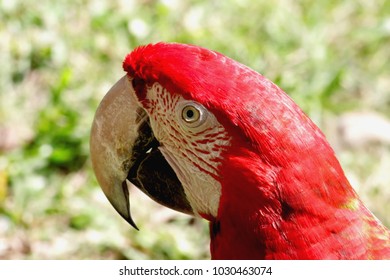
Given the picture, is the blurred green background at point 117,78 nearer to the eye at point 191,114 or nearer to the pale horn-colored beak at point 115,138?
the pale horn-colored beak at point 115,138

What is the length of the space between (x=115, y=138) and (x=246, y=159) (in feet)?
1.17

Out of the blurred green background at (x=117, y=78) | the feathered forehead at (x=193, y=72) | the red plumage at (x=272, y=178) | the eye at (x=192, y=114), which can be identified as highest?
the blurred green background at (x=117, y=78)

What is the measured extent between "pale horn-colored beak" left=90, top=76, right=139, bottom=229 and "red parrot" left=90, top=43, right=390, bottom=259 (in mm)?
15

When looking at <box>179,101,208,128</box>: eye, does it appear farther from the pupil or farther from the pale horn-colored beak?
the pale horn-colored beak

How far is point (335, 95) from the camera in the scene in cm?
330

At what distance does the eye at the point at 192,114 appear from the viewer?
63.4 inches

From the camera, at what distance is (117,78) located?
10.4 feet

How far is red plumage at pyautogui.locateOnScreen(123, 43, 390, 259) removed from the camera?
1544 millimetres

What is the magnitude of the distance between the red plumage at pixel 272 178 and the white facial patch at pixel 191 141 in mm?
28

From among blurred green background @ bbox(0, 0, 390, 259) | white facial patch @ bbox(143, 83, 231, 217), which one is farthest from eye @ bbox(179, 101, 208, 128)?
blurred green background @ bbox(0, 0, 390, 259)

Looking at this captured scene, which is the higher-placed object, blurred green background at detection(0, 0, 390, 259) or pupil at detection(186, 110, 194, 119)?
blurred green background at detection(0, 0, 390, 259)

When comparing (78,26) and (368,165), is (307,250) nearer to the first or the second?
(368,165)

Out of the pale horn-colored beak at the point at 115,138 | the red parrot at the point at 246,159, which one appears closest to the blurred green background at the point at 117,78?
the pale horn-colored beak at the point at 115,138
